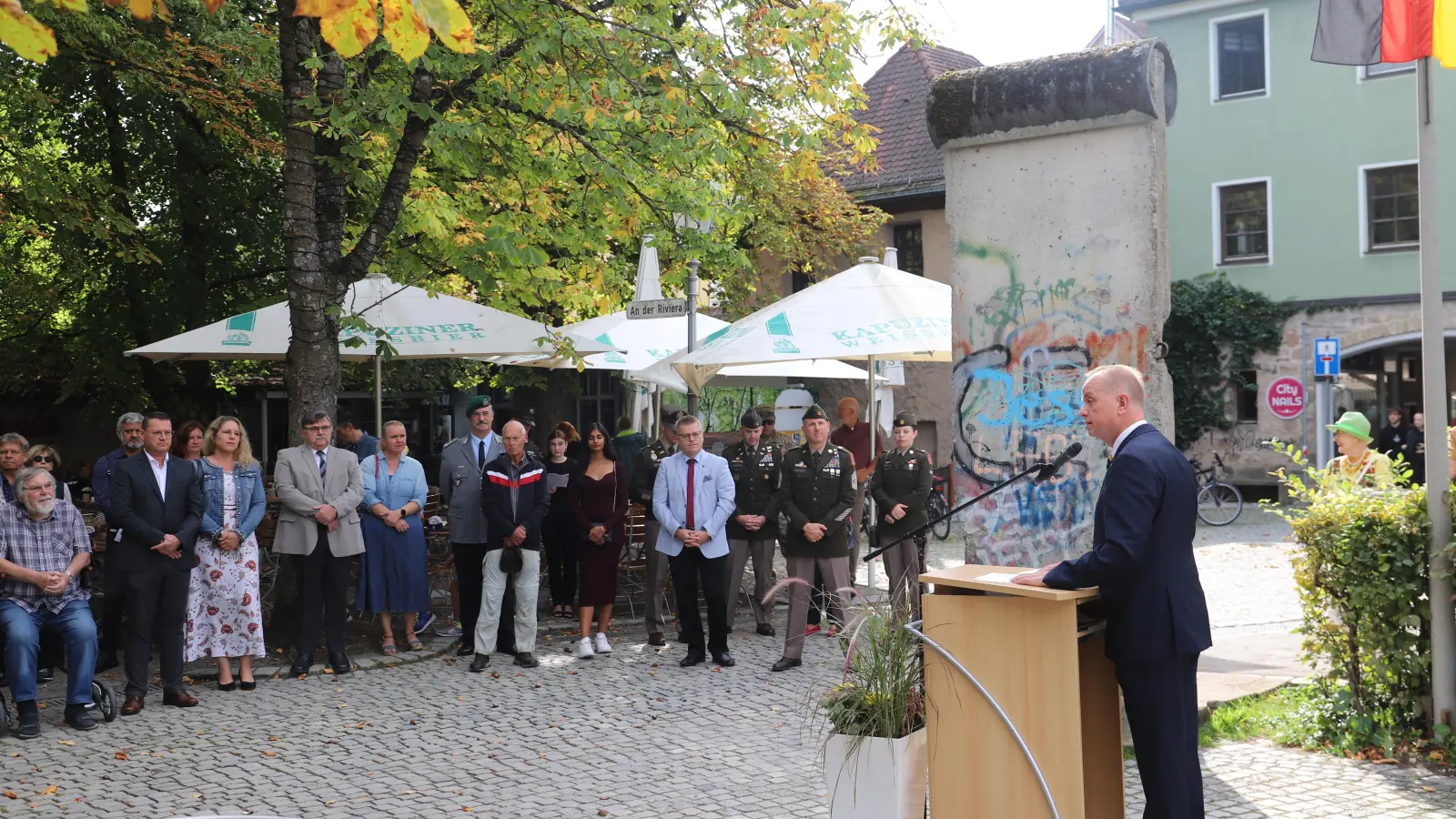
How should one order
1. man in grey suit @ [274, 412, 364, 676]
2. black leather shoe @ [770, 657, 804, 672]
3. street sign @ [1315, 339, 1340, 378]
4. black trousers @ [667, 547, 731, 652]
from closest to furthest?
black leather shoe @ [770, 657, 804, 672]
man in grey suit @ [274, 412, 364, 676]
black trousers @ [667, 547, 731, 652]
street sign @ [1315, 339, 1340, 378]

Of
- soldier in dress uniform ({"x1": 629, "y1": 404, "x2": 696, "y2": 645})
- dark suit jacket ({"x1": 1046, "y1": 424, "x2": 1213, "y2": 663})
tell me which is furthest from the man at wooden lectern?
soldier in dress uniform ({"x1": 629, "y1": 404, "x2": 696, "y2": 645})

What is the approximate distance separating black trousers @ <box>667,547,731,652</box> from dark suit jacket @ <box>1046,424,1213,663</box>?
5081 mm

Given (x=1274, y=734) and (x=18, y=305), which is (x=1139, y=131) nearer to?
(x=1274, y=734)

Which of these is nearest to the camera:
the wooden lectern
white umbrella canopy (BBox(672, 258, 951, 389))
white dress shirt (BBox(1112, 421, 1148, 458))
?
the wooden lectern

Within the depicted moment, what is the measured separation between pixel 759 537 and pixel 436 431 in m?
21.2

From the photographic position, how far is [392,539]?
1023 centimetres

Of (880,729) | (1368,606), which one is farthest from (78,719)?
(1368,606)

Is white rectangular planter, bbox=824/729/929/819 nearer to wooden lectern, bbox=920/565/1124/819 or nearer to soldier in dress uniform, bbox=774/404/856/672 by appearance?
wooden lectern, bbox=920/565/1124/819

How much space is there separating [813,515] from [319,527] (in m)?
3.58

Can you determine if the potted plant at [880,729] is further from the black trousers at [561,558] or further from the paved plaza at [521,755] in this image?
the black trousers at [561,558]

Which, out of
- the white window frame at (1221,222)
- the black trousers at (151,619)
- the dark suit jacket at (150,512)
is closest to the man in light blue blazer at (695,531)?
the dark suit jacket at (150,512)

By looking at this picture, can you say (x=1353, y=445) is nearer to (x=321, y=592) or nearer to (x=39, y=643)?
(x=321, y=592)

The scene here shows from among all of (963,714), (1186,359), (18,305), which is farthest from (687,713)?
(1186,359)

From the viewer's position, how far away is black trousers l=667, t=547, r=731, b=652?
372 inches
